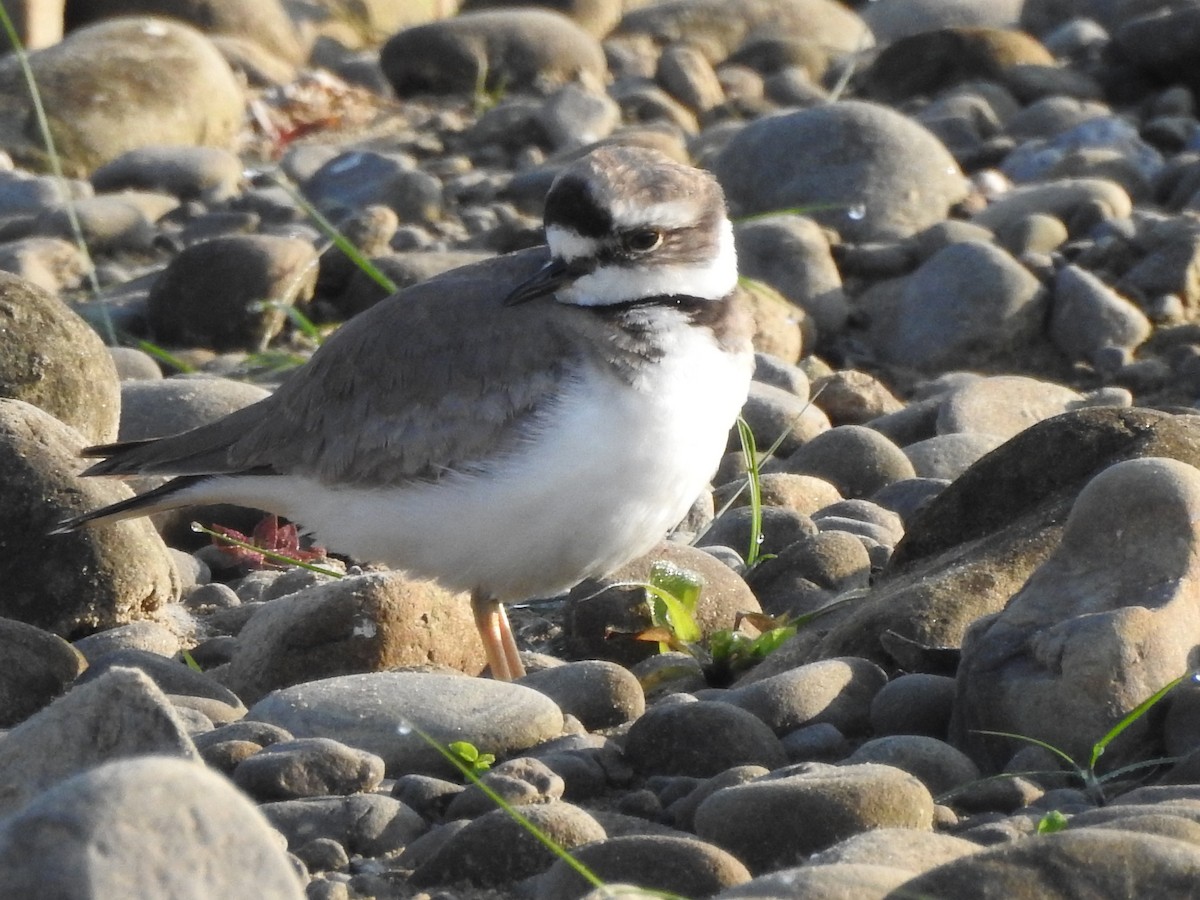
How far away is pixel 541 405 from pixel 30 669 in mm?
1598

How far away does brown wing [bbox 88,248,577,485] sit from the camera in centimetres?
562

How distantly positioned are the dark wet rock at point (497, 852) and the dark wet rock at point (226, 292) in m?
5.92

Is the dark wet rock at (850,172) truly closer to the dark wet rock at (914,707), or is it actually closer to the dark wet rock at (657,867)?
the dark wet rock at (914,707)

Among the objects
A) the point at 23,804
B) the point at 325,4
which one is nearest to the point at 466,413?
the point at 23,804

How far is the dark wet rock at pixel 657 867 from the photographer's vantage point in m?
3.64

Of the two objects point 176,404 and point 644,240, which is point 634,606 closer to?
point 644,240

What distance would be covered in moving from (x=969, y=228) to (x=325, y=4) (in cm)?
787

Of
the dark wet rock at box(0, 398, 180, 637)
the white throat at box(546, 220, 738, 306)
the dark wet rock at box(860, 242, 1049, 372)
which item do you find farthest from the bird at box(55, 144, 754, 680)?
the dark wet rock at box(860, 242, 1049, 372)

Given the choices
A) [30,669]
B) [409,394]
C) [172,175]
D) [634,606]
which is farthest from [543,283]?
[172,175]

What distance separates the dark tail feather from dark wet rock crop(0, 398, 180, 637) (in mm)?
75

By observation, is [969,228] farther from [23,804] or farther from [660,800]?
[23,804]

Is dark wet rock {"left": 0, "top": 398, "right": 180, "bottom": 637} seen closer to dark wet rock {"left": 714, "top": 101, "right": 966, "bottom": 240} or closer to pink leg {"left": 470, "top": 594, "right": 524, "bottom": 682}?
pink leg {"left": 470, "top": 594, "right": 524, "bottom": 682}

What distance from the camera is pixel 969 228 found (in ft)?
33.7

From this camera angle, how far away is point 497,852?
392cm
